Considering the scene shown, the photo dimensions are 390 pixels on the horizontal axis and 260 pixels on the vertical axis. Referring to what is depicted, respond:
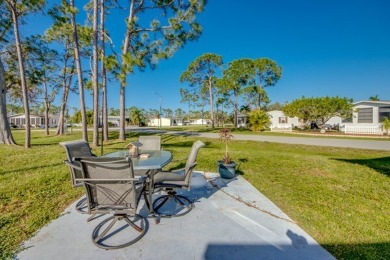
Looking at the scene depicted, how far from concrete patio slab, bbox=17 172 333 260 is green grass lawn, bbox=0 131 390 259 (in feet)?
0.81

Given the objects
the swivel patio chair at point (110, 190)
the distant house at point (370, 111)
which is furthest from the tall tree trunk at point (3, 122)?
the distant house at point (370, 111)

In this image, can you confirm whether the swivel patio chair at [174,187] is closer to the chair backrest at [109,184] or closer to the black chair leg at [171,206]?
the black chair leg at [171,206]

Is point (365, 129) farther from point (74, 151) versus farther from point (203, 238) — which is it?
point (74, 151)

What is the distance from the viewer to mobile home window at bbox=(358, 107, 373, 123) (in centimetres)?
2156

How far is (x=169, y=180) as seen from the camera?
3318 millimetres

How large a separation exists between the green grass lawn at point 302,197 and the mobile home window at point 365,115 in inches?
792

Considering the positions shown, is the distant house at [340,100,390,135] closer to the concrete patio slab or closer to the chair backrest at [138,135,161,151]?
the concrete patio slab

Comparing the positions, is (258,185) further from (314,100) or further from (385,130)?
(314,100)

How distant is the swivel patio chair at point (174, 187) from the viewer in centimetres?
317

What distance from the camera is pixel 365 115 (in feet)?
72.4

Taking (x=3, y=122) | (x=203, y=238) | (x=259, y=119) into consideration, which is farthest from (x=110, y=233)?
(x=259, y=119)

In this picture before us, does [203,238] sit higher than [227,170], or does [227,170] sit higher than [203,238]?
[227,170]

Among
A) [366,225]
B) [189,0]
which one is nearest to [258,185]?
[366,225]

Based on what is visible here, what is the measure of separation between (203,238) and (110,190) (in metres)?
1.29
